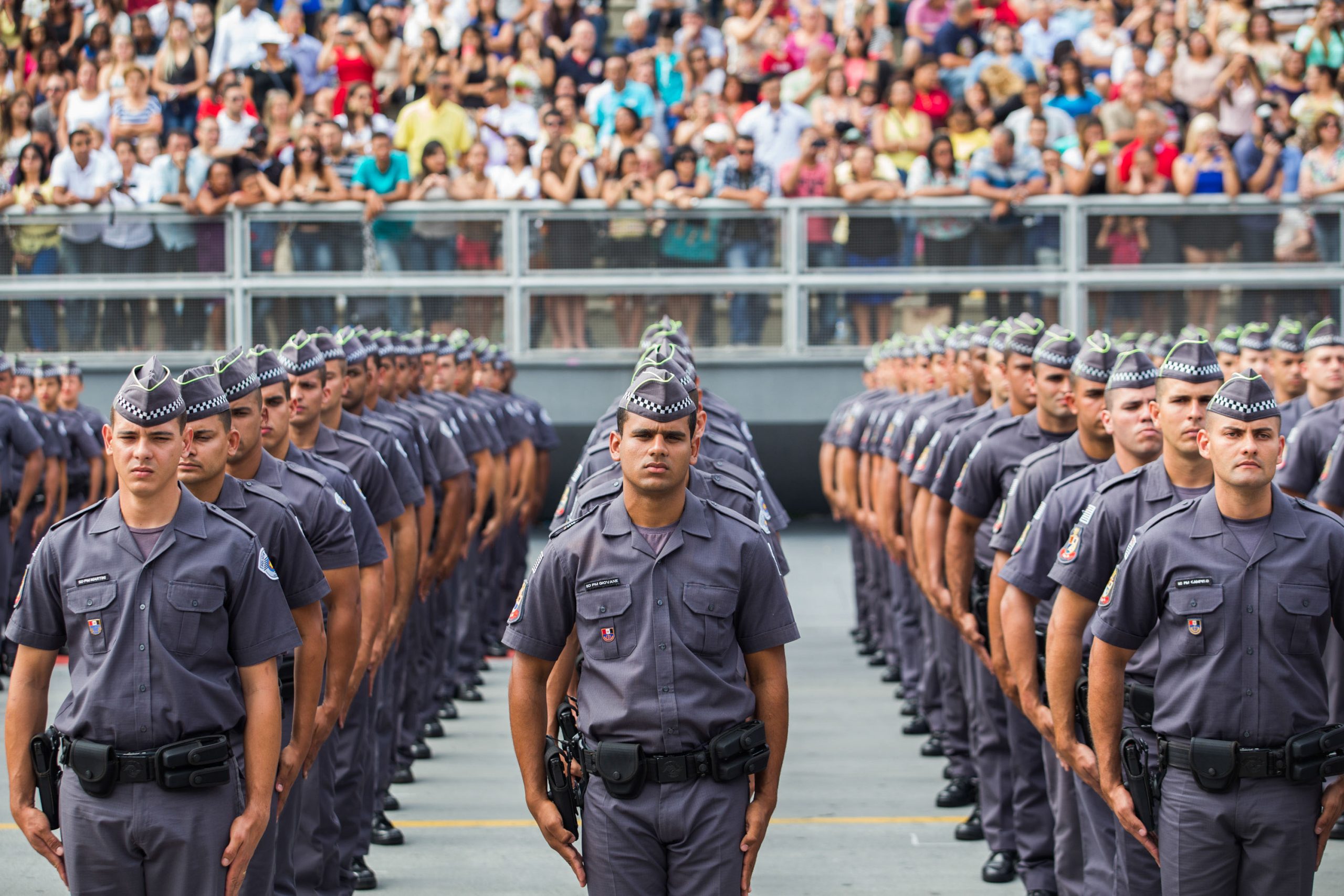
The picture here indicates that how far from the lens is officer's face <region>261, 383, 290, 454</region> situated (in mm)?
6008

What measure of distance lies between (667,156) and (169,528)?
45.0 ft

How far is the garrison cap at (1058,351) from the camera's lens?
677 centimetres

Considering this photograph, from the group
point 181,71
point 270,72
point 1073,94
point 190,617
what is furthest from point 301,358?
point 181,71

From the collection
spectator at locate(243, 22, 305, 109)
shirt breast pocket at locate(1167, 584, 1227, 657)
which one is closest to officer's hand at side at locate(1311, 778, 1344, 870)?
shirt breast pocket at locate(1167, 584, 1227, 657)

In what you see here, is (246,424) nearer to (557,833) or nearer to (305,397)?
(305,397)

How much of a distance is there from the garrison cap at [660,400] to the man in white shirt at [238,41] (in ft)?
51.3

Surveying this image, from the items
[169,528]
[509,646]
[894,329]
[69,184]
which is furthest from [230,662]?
[69,184]

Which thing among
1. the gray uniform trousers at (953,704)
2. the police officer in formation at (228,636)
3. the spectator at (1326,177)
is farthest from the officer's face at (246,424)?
the spectator at (1326,177)

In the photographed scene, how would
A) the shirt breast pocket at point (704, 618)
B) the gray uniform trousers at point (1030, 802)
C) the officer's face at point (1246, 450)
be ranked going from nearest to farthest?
1. the shirt breast pocket at point (704, 618)
2. the officer's face at point (1246, 450)
3. the gray uniform trousers at point (1030, 802)

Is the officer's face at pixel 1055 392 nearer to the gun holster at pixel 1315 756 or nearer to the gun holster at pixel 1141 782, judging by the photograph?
the gun holster at pixel 1141 782

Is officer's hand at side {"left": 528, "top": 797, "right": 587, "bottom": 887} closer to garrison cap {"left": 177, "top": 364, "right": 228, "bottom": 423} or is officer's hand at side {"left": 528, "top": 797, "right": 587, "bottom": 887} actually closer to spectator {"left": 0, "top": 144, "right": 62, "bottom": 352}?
garrison cap {"left": 177, "top": 364, "right": 228, "bottom": 423}

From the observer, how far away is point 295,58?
18.7 metres

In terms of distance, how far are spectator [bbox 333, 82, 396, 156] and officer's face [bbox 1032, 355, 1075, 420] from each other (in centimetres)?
1146

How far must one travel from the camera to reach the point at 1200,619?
4.35m
